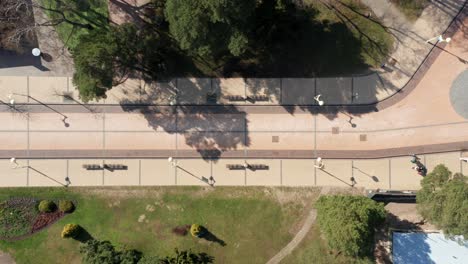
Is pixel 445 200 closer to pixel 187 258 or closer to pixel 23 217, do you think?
pixel 187 258

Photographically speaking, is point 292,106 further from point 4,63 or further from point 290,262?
point 4,63

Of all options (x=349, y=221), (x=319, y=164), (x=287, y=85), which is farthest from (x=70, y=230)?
(x=349, y=221)

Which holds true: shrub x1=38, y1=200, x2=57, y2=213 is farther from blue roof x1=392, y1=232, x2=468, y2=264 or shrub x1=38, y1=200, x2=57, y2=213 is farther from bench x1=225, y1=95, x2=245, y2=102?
blue roof x1=392, y1=232, x2=468, y2=264

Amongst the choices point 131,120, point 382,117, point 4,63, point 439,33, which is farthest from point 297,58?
point 4,63

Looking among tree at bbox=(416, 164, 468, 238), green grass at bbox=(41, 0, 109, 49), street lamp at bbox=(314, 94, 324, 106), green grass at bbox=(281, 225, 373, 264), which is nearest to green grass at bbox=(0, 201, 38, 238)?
green grass at bbox=(41, 0, 109, 49)

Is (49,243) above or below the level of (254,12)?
below

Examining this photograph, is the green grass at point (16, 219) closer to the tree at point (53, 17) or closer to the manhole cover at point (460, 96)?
the tree at point (53, 17)

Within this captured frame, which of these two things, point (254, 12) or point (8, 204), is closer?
point (254, 12)

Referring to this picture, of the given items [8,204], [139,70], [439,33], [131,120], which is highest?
[439,33]
